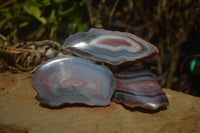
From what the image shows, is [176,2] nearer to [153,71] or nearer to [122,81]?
[153,71]

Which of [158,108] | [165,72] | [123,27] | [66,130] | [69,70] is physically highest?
[69,70]

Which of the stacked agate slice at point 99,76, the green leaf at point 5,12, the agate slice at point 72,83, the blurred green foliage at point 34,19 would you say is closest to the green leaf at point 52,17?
the blurred green foliage at point 34,19

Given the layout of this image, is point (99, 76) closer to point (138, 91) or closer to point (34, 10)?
point (138, 91)

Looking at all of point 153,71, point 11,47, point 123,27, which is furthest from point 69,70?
point 153,71

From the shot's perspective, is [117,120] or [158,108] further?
[158,108]

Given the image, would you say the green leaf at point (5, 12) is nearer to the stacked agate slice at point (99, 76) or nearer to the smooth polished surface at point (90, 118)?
the smooth polished surface at point (90, 118)

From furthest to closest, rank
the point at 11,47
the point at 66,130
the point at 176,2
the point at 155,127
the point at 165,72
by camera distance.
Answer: the point at 165,72, the point at 176,2, the point at 11,47, the point at 155,127, the point at 66,130
